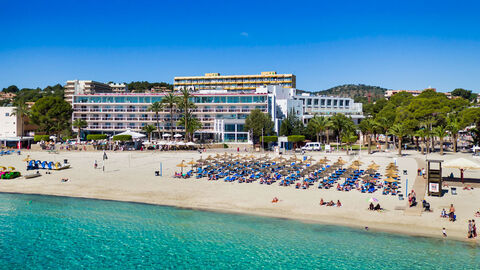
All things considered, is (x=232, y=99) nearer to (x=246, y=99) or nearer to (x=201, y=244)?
(x=246, y=99)

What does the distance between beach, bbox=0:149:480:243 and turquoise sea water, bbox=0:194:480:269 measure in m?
1.52

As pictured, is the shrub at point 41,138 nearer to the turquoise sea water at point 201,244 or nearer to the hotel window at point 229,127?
the hotel window at point 229,127

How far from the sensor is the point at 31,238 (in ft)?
83.9

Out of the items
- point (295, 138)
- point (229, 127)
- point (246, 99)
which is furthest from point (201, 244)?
point (246, 99)

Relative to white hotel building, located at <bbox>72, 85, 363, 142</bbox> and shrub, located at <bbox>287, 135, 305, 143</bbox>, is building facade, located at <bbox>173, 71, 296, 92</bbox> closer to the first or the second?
white hotel building, located at <bbox>72, 85, 363, 142</bbox>

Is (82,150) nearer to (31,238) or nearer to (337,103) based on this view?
(31,238)

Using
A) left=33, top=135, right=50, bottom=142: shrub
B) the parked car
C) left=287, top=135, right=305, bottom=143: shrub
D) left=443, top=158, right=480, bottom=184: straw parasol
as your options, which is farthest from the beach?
left=33, top=135, right=50, bottom=142: shrub

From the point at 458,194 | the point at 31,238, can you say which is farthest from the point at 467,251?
the point at 31,238

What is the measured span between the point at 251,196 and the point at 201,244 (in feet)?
33.3

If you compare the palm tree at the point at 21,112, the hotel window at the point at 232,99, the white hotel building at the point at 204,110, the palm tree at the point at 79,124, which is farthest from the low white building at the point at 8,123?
the hotel window at the point at 232,99

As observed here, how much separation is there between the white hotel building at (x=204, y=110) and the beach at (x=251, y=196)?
1494 inches

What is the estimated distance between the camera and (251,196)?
109 feet

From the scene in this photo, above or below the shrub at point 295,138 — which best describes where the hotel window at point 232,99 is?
above

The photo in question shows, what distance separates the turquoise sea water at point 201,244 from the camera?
21.1 meters
